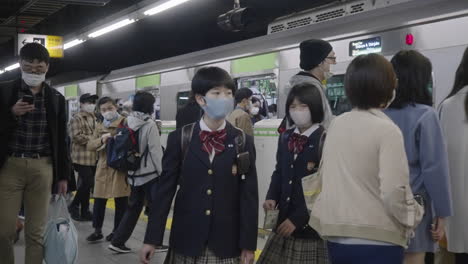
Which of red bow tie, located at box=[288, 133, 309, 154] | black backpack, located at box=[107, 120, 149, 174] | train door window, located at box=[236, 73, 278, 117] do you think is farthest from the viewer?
train door window, located at box=[236, 73, 278, 117]

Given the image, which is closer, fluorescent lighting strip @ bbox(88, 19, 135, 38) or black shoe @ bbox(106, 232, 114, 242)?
black shoe @ bbox(106, 232, 114, 242)

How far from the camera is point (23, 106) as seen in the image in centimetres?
319

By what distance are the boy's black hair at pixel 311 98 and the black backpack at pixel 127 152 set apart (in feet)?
7.61

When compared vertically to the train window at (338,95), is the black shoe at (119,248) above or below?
below

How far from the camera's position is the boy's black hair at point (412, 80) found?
97.0 inches

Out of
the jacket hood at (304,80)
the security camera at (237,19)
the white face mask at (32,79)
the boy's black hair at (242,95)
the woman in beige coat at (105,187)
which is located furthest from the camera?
the security camera at (237,19)

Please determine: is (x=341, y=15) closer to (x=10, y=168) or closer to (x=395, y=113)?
(x=395, y=113)

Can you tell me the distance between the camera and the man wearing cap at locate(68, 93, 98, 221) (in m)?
6.57

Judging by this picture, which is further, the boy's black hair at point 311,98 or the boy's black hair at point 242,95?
the boy's black hair at point 242,95

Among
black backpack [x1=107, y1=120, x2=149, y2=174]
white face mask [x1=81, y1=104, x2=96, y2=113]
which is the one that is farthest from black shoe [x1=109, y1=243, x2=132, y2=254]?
white face mask [x1=81, y1=104, x2=96, y2=113]

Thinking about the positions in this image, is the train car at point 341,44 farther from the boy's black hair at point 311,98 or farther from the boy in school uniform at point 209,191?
the boy in school uniform at point 209,191

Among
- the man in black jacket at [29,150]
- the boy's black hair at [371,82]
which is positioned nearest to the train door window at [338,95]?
the man in black jacket at [29,150]

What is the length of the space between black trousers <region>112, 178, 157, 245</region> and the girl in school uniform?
89.6 inches

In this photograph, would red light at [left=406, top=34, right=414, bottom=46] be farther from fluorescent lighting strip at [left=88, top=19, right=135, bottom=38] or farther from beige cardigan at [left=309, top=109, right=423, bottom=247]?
fluorescent lighting strip at [left=88, top=19, right=135, bottom=38]
